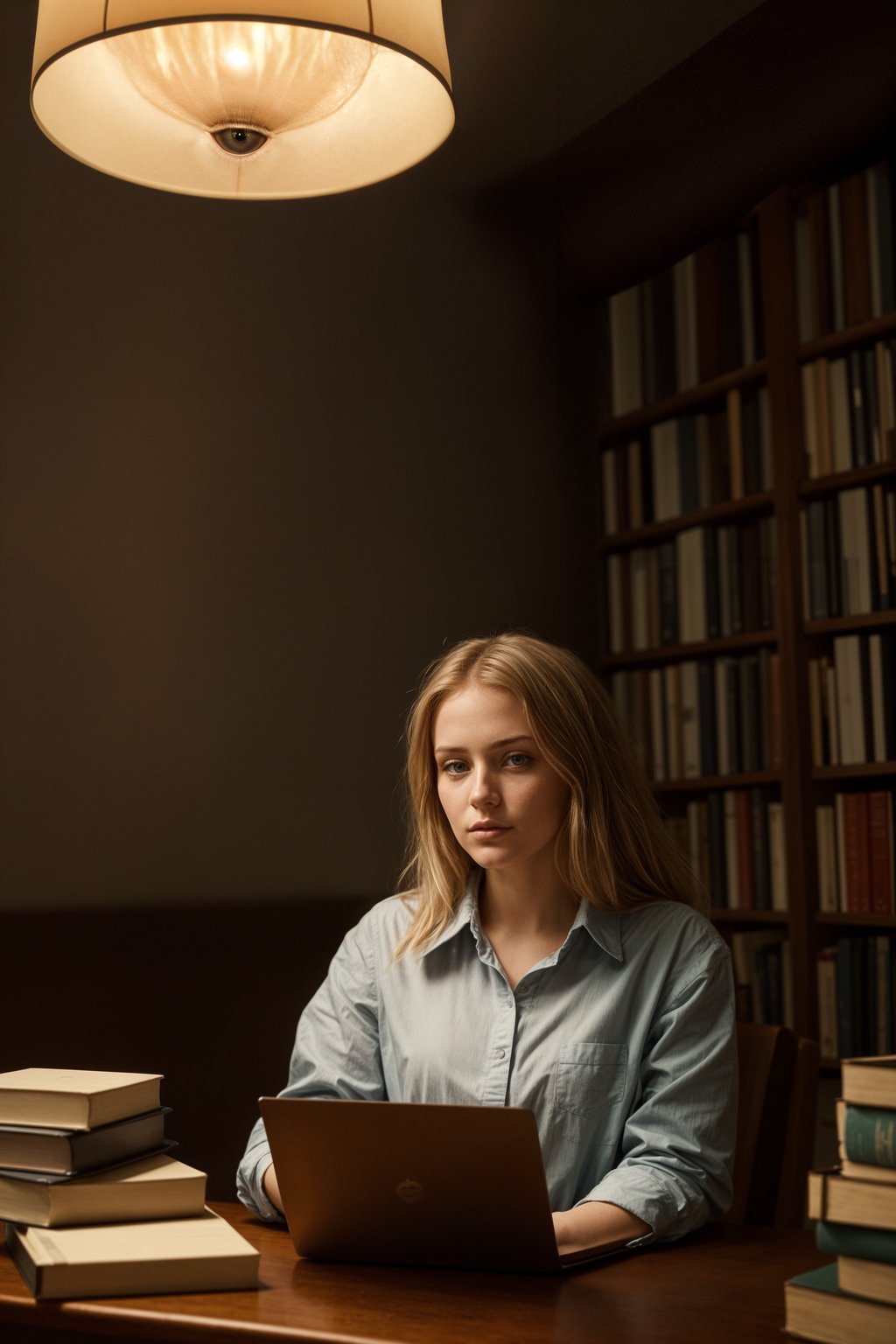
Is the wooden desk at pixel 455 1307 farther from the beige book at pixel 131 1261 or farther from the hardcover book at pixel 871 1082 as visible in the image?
the hardcover book at pixel 871 1082

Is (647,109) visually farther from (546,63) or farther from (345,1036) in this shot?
(345,1036)

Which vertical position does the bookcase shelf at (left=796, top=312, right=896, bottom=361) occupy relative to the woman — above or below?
above

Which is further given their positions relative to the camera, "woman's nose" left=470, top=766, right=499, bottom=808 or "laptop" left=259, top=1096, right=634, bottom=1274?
"woman's nose" left=470, top=766, right=499, bottom=808

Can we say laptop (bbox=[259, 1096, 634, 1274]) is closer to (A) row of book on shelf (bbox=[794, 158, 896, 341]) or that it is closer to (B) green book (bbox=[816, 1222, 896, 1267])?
(B) green book (bbox=[816, 1222, 896, 1267])

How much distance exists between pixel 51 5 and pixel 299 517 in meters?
1.05

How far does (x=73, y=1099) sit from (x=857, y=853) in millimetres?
2295

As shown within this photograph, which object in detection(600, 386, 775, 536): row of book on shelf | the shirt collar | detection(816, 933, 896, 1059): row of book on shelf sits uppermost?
detection(600, 386, 775, 536): row of book on shelf

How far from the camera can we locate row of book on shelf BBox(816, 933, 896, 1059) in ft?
10.1

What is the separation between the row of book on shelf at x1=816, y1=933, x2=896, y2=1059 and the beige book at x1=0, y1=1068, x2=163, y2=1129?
2.18 metres

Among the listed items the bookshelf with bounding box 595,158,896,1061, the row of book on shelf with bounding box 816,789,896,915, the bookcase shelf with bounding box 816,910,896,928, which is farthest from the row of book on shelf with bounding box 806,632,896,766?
the bookcase shelf with bounding box 816,910,896,928

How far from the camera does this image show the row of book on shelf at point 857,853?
3.09 meters

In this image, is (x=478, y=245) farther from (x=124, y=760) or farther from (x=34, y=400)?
(x=124, y=760)

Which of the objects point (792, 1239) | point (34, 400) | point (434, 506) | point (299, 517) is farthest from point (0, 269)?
point (792, 1239)

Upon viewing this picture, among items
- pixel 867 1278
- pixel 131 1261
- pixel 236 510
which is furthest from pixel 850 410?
pixel 131 1261
